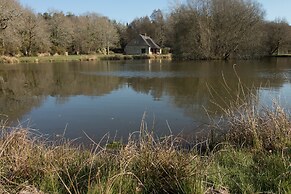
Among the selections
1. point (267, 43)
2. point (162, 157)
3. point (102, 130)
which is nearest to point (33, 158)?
point (162, 157)

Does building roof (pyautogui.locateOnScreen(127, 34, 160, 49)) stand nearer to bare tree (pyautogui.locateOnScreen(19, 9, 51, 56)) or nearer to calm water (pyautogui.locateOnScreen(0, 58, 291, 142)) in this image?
bare tree (pyautogui.locateOnScreen(19, 9, 51, 56))

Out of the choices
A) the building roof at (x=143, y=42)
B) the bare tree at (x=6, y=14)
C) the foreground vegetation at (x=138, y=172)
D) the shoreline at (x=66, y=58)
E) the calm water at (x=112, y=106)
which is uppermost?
the bare tree at (x=6, y=14)

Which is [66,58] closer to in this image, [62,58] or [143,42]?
[62,58]

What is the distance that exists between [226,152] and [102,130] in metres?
4.33

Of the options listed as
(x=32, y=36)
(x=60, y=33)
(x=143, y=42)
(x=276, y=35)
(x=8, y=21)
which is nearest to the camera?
(x=8, y=21)

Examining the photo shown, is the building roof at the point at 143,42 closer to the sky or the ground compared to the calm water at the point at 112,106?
closer to the sky

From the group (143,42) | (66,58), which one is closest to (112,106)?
(66,58)

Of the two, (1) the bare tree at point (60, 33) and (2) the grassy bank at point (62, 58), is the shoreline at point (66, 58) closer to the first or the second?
(2) the grassy bank at point (62, 58)

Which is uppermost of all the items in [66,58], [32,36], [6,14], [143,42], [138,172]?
[6,14]

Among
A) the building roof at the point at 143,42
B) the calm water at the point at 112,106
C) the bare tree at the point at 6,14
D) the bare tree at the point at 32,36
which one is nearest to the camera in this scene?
the calm water at the point at 112,106

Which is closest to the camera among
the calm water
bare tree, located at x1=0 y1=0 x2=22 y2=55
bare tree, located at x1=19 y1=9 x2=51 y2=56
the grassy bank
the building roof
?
the calm water

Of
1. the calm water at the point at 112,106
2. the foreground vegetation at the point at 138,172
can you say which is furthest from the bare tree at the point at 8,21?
the foreground vegetation at the point at 138,172

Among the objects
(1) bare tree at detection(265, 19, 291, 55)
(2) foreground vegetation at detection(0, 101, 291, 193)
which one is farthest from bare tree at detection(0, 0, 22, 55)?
(1) bare tree at detection(265, 19, 291, 55)

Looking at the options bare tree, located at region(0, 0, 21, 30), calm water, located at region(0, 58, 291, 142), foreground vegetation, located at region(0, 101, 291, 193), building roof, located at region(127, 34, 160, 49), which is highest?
bare tree, located at region(0, 0, 21, 30)
